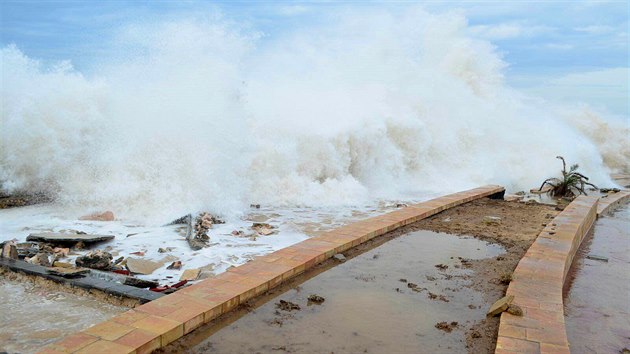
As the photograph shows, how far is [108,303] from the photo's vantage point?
144 inches

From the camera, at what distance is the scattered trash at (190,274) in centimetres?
453

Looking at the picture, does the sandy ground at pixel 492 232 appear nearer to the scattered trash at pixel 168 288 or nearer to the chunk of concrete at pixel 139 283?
the scattered trash at pixel 168 288

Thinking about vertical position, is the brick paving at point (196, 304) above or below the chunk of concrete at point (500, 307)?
above

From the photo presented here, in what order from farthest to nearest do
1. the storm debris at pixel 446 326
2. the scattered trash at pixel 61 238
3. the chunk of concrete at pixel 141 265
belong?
the scattered trash at pixel 61 238, the chunk of concrete at pixel 141 265, the storm debris at pixel 446 326

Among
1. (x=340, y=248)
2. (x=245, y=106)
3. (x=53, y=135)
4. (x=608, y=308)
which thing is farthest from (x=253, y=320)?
(x=245, y=106)

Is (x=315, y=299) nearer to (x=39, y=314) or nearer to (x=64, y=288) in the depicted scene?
(x=39, y=314)

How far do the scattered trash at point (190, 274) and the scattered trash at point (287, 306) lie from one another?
1.50 metres

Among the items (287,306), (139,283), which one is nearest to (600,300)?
(287,306)

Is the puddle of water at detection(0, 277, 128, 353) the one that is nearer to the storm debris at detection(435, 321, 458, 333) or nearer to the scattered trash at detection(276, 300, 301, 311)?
the scattered trash at detection(276, 300, 301, 311)

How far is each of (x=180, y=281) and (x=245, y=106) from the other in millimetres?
7782

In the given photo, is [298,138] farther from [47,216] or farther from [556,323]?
[556,323]

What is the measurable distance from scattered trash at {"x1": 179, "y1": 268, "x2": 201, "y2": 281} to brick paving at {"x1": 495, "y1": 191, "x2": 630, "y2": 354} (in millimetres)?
2851

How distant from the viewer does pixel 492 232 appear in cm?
615

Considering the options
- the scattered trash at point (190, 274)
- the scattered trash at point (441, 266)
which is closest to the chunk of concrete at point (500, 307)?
the scattered trash at point (441, 266)
